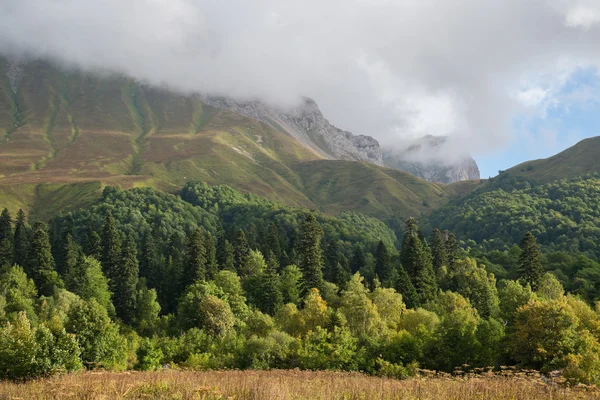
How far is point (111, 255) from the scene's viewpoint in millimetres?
101312

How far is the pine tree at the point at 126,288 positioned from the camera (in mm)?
93812

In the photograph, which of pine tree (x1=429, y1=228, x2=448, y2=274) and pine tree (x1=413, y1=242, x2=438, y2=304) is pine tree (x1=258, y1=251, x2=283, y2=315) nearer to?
pine tree (x1=413, y1=242, x2=438, y2=304)

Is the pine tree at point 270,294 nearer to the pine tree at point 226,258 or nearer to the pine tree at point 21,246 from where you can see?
the pine tree at point 226,258

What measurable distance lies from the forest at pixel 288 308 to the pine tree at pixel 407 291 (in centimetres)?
19

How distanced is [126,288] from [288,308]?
4291 centimetres

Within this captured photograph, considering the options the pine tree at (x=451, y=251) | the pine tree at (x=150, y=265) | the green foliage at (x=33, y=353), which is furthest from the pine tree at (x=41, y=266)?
the pine tree at (x=451, y=251)

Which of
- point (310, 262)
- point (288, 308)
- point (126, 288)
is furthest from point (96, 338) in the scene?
point (126, 288)

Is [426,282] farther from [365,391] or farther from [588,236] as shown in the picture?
[588,236]

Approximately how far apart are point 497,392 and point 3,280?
9222 centimetres

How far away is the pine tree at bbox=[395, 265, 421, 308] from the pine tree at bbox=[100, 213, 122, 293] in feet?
201

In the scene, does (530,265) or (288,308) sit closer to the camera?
(288,308)

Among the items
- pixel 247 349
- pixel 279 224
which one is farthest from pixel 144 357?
pixel 279 224

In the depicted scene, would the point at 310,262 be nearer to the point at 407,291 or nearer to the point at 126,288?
the point at 407,291

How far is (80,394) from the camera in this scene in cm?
1688
